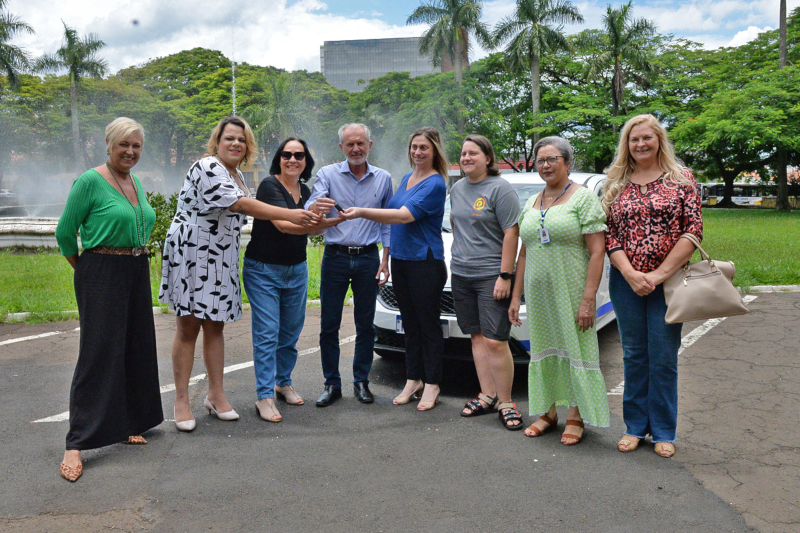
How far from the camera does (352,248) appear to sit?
15.5 ft

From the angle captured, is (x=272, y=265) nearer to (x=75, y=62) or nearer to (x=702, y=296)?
(x=702, y=296)

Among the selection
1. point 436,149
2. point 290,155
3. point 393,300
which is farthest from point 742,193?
point 290,155

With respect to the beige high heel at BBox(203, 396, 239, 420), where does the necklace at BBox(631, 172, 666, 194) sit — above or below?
above

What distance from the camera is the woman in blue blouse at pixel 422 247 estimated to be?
445 centimetres

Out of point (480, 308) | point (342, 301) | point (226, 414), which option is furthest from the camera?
point (342, 301)

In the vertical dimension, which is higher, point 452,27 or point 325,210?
point 452,27

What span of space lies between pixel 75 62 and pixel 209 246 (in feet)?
135

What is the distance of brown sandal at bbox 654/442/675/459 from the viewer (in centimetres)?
378

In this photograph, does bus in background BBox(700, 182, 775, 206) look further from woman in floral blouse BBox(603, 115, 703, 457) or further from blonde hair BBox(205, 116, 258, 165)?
blonde hair BBox(205, 116, 258, 165)

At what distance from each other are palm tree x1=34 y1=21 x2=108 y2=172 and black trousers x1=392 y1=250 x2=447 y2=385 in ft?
134

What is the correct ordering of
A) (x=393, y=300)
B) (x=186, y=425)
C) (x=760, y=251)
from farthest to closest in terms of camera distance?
(x=760, y=251), (x=393, y=300), (x=186, y=425)

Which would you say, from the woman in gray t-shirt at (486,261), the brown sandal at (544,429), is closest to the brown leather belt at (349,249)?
the woman in gray t-shirt at (486,261)

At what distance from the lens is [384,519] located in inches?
121

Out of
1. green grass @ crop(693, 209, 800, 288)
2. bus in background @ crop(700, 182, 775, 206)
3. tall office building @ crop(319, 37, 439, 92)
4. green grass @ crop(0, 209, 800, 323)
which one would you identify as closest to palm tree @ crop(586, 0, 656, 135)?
green grass @ crop(693, 209, 800, 288)
